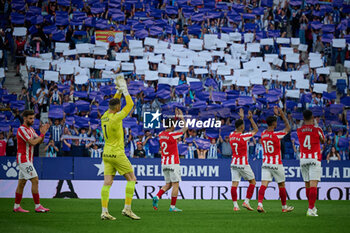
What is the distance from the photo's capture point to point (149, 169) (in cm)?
2258

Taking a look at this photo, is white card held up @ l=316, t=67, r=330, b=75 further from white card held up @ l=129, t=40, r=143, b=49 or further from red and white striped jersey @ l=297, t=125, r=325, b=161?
red and white striped jersey @ l=297, t=125, r=325, b=161

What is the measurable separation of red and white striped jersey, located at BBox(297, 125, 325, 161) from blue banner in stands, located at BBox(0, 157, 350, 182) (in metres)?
8.97

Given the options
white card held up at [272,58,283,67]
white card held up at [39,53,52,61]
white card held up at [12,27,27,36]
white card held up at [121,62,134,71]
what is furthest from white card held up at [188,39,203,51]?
white card held up at [12,27,27,36]

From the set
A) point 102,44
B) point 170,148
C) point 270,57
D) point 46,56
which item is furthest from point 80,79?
point 170,148

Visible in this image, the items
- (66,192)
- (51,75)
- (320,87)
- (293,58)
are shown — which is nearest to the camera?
(66,192)

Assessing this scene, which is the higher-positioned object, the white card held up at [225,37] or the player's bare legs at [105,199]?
the white card held up at [225,37]

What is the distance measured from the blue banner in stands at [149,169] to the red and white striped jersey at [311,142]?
29.4ft

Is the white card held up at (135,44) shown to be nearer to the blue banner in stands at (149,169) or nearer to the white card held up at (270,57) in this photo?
the white card held up at (270,57)

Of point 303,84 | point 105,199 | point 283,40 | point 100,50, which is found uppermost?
point 283,40

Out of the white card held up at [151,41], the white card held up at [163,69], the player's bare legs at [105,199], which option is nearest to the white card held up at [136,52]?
the white card held up at [151,41]

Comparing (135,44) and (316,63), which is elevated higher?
(135,44)

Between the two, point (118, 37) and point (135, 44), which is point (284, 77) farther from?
point (118, 37)

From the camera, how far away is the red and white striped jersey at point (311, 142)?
1388cm

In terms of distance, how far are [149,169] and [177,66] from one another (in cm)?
788
